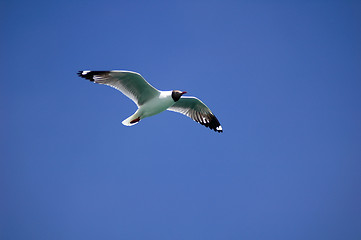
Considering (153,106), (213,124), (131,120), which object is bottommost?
(131,120)

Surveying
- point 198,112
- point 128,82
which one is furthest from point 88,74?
point 198,112

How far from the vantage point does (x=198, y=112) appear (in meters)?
8.69

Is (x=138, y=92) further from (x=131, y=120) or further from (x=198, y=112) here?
(x=198, y=112)

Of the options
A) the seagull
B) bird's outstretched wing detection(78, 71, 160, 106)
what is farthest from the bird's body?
bird's outstretched wing detection(78, 71, 160, 106)

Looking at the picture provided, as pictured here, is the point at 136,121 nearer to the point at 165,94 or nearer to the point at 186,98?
the point at 165,94

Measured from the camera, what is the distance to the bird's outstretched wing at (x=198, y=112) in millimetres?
8458

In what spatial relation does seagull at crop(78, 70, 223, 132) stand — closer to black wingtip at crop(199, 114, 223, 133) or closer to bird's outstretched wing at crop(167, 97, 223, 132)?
bird's outstretched wing at crop(167, 97, 223, 132)

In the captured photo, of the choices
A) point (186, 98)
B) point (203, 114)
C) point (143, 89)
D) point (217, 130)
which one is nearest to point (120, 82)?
point (143, 89)

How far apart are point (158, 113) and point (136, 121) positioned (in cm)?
53

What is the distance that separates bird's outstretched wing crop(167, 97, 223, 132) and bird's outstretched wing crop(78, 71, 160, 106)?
138 cm

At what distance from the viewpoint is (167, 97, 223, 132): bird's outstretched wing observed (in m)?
8.46

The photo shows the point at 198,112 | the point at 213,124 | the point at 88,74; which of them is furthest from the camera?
the point at 213,124

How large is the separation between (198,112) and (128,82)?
235 centimetres

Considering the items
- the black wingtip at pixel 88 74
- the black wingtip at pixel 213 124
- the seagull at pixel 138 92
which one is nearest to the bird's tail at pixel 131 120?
the seagull at pixel 138 92
